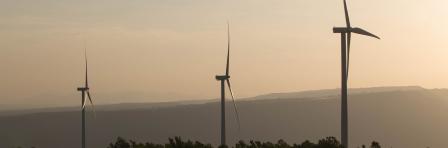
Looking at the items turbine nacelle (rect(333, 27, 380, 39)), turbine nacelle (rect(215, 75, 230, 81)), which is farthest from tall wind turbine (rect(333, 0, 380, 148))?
turbine nacelle (rect(215, 75, 230, 81))

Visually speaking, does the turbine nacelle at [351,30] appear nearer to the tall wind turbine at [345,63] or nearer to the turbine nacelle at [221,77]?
the tall wind turbine at [345,63]

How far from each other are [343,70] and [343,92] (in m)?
1.81

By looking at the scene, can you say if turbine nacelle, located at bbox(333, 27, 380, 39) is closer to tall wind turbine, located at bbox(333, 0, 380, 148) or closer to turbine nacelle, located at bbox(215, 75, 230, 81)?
tall wind turbine, located at bbox(333, 0, 380, 148)

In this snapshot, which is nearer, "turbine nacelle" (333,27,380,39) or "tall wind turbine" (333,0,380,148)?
"tall wind turbine" (333,0,380,148)

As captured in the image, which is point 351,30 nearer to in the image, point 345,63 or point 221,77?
point 345,63

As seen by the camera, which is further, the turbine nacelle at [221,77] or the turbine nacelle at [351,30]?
the turbine nacelle at [221,77]

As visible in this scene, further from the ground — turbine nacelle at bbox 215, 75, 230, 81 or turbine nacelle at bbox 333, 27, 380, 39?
turbine nacelle at bbox 333, 27, 380, 39

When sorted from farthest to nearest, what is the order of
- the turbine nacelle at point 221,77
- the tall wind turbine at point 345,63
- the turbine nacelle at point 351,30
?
1. the turbine nacelle at point 221,77
2. the turbine nacelle at point 351,30
3. the tall wind turbine at point 345,63

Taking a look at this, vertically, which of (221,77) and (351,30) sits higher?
(351,30)

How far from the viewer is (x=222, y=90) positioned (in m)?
95.8

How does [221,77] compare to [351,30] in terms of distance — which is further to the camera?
[221,77]

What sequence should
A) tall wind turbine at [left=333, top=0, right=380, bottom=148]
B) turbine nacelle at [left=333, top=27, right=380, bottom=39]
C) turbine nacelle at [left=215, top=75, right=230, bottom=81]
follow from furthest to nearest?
turbine nacelle at [left=215, top=75, right=230, bottom=81] < turbine nacelle at [left=333, top=27, right=380, bottom=39] < tall wind turbine at [left=333, top=0, right=380, bottom=148]

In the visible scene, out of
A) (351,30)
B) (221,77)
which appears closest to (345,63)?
(351,30)

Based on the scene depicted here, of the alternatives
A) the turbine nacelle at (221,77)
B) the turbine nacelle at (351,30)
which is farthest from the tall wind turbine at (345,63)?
the turbine nacelle at (221,77)
